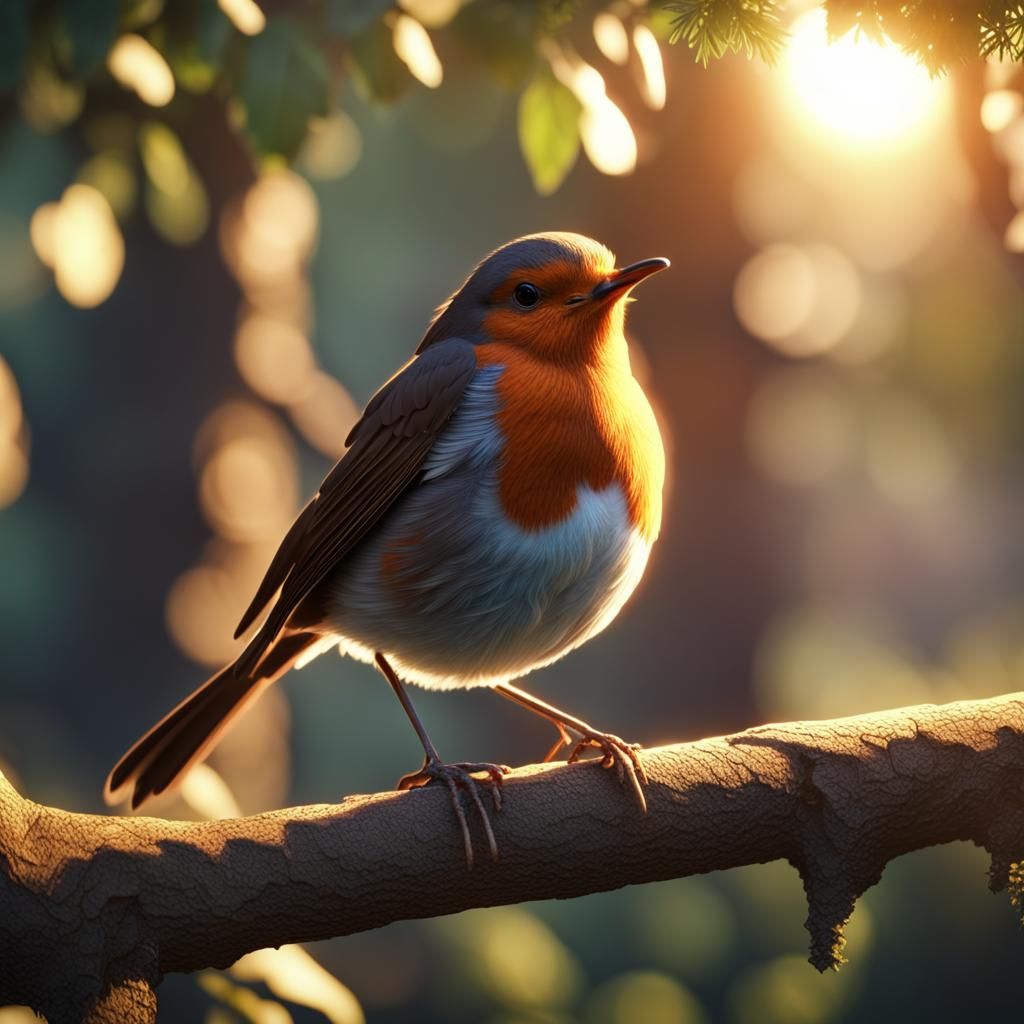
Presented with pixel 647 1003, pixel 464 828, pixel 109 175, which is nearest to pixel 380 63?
pixel 109 175

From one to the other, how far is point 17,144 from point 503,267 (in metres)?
1.94

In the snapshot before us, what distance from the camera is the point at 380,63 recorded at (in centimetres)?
274

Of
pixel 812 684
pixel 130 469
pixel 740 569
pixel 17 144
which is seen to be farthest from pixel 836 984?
pixel 17 144

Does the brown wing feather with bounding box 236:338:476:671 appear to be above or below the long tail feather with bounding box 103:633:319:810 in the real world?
above

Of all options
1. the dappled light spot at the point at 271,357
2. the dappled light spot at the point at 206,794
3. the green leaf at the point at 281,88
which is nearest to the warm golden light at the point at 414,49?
the green leaf at the point at 281,88

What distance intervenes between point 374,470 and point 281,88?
2.43ft

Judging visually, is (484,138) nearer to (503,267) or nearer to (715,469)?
(715,469)

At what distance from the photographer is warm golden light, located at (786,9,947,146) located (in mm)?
2316

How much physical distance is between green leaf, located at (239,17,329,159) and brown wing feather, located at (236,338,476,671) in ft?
1.61

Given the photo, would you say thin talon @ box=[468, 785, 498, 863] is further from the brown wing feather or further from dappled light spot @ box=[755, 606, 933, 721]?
dappled light spot @ box=[755, 606, 933, 721]

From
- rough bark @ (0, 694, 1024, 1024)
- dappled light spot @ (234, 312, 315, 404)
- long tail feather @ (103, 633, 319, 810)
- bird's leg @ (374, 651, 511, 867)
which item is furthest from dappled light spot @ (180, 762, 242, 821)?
dappled light spot @ (234, 312, 315, 404)

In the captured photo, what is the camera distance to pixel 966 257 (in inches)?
226

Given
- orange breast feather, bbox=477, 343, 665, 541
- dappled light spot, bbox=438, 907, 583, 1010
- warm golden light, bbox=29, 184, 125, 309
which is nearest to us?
orange breast feather, bbox=477, 343, 665, 541

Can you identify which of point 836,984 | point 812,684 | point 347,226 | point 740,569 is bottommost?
point 836,984
